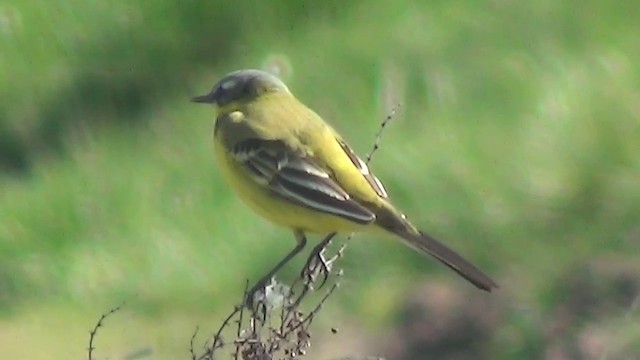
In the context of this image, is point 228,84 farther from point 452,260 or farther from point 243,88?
point 452,260

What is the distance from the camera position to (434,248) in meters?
3.20

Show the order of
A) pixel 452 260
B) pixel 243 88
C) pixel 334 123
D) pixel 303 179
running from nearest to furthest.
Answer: pixel 452 260 < pixel 303 179 < pixel 243 88 < pixel 334 123

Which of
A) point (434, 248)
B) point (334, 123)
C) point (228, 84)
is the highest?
point (434, 248)

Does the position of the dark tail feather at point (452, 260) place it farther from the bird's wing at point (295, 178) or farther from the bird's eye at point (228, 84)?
the bird's eye at point (228, 84)

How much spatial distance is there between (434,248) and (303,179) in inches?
15.3

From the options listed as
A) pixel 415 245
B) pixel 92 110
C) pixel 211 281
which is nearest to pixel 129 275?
pixel 211 281

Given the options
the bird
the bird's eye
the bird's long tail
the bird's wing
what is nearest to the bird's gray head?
the bird's eye

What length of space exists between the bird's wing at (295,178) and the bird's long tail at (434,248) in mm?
46

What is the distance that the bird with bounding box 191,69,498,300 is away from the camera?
3314 mm

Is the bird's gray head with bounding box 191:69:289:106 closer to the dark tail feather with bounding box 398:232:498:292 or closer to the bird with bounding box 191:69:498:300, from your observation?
the bird with bounding box 191:69:498:300

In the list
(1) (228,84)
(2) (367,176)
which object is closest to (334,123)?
(1) (228,84)

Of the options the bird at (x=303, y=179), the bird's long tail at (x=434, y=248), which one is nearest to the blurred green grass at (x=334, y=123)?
the bird at (x=303, y=179)

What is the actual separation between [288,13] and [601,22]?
1374 mm

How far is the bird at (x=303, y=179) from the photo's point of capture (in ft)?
10.9
